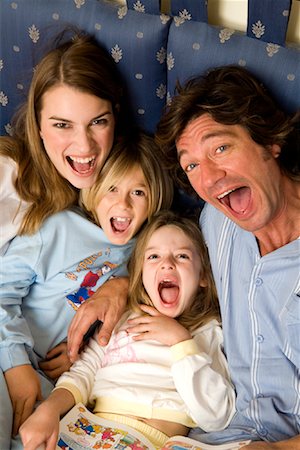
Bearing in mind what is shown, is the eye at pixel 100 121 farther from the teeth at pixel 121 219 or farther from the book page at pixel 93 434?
the book page at pixel 93 434

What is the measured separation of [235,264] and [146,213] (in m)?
0.33

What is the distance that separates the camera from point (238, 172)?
1.51m

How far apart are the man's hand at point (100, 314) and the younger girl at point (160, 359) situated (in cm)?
4

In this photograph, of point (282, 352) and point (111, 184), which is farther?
point (111, 184)

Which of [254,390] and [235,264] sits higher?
[235,264]

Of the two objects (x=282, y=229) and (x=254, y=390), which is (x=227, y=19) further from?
(x=254, y=390)

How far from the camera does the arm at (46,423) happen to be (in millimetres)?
1565

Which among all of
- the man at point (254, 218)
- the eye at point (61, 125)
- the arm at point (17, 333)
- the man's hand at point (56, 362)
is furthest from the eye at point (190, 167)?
the man's hand at point (56, 362)

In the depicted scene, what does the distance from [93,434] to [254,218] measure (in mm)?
640

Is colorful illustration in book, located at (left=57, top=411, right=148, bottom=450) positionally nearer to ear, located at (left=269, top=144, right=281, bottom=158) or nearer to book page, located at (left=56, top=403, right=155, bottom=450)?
book page, located at (left=56, top=403, right=155, bottom=450)

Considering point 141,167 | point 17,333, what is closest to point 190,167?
point 141,167

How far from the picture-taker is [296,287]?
1.53 meters

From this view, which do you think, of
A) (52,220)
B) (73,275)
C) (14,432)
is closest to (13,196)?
(52,220)

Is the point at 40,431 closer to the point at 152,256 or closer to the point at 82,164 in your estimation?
the point at 152,256
